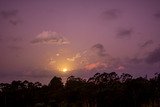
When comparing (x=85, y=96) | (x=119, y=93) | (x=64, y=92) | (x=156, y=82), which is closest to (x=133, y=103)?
(x=119, y=93)

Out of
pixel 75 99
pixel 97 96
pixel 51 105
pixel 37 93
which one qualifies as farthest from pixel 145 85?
pixel 37 93

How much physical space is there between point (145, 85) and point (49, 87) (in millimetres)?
27400

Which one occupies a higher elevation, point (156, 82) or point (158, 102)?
point (156, 82)

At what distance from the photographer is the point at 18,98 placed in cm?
7150

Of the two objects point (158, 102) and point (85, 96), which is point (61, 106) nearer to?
point (85, 96)

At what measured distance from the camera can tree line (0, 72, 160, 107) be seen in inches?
2317

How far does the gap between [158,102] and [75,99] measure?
60.5ft

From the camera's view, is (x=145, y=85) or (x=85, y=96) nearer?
(x=145, y=85)

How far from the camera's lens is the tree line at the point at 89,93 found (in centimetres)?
5884

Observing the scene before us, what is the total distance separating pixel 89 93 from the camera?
64.9m

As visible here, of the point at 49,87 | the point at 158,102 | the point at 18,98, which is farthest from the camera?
the point at 49,87

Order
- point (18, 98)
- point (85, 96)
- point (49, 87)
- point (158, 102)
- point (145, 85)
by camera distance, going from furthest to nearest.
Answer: point (49, 87) < point (18, 98) < point (85, 96) < point (145, 85) < point (158, 102)

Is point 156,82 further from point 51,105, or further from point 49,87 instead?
point 49,87

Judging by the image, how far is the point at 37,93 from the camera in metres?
72.8
